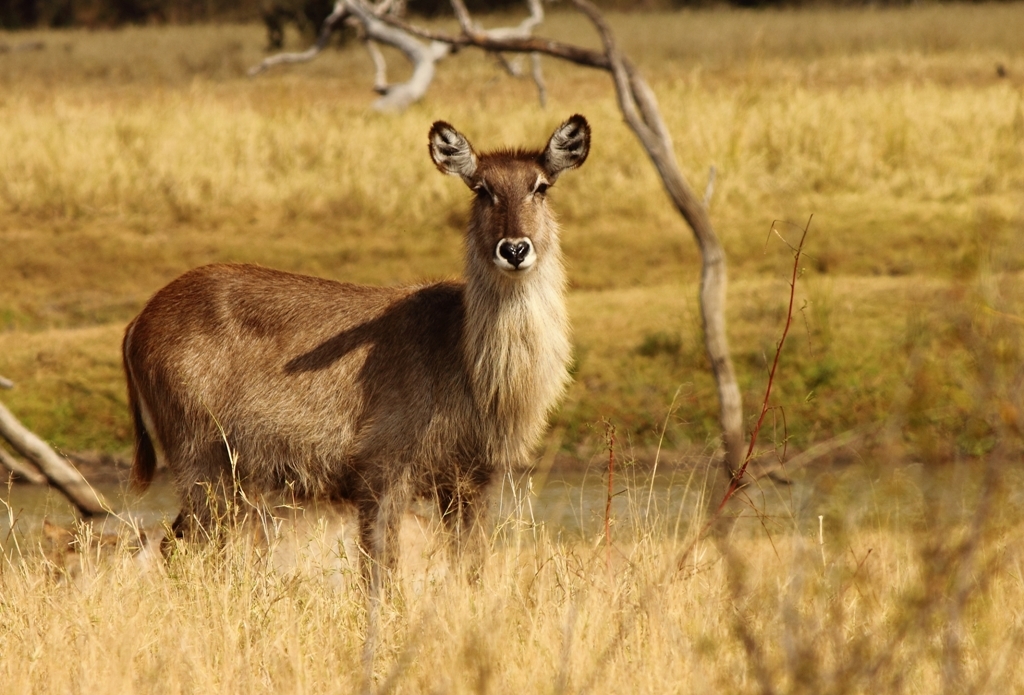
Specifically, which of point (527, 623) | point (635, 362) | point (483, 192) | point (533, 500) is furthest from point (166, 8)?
point (527, 623)

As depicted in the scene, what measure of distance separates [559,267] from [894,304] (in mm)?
4999

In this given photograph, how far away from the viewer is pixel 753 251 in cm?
1106

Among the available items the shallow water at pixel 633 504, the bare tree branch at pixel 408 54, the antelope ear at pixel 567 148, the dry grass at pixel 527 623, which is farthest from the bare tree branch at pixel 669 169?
the bare tree branch at pixel 408 54

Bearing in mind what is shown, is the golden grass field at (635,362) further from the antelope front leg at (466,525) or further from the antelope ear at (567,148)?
the antelope ear at (567,148)

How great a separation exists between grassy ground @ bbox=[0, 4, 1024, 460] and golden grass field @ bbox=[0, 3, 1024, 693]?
4 cm

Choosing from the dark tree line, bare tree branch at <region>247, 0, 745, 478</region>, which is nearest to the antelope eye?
bare tree branch at <region>247, 0, 745, 478</region>

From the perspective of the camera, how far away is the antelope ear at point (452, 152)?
4953mm

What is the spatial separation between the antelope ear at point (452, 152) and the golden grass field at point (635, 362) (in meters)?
1.26

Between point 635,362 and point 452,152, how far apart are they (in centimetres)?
410

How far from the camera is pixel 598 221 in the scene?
11.8 meters

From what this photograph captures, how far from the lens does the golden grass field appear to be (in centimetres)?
323

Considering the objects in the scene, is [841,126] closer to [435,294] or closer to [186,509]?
[435,294]

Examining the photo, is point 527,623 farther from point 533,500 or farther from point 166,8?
point 166,8

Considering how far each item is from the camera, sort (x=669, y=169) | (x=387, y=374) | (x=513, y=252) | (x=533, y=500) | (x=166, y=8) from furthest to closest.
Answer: (x=166, y=8) → (x=533, y=500) → (x=669, y=169) → (x=387, y=374) → (x=513, y=252)
